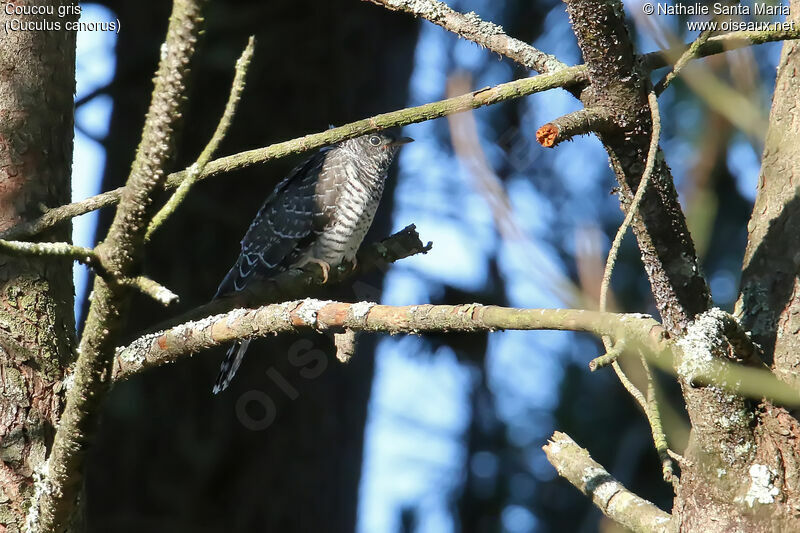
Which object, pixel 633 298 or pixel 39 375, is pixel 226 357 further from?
pixel 633 298

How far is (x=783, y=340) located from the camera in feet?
5.82

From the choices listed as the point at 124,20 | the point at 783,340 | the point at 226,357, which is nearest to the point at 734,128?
the point at 783,340

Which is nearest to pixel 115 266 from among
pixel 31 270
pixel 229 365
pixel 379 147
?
pixel 31 270

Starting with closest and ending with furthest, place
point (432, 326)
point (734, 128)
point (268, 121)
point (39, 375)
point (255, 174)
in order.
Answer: point (432, 326) → point (734, 128) → point (39, 375) → point (268, 121) → point (255, 174)

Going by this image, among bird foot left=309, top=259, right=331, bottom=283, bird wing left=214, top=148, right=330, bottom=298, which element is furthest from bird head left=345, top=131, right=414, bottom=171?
bird foot left=309, top=259, right=331, bottom=283

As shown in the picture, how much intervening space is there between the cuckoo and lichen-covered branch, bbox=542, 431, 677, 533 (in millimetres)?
2373

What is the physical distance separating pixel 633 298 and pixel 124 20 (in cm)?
346

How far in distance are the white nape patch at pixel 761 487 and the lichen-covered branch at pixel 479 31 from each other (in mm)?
884

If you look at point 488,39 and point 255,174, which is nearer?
point 488,39

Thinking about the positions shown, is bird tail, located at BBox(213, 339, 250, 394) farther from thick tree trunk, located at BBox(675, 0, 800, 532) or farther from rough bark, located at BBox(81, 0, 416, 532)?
thick tree trunk, located at BBox(675, 0, 800, 532)

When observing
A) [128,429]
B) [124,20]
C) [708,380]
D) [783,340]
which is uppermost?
[124,20]

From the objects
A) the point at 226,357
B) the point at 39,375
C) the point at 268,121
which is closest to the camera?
the point at 39,375

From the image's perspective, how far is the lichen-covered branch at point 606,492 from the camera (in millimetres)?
1828

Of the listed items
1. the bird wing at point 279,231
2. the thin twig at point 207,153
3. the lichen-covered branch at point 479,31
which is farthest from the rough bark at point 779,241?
the bird wing at point 279,231
